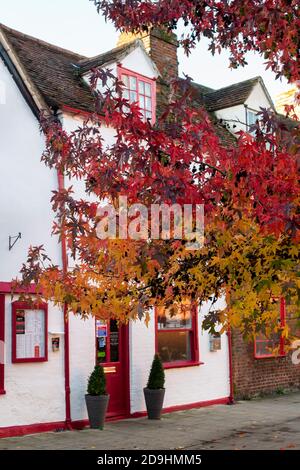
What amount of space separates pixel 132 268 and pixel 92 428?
6819 millimetres

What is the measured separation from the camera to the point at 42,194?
12.2 meters

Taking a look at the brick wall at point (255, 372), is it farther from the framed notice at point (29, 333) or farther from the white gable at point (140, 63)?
the white gable at point (140, 63)

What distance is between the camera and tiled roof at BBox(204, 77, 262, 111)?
1927cm

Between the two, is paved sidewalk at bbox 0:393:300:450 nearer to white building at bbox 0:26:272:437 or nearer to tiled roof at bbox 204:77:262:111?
white building at bbox 0:26:272:437

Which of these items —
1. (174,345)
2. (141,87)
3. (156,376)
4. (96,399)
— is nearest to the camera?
(96,399)

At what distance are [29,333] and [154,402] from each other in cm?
320

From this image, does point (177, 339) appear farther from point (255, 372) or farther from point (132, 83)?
point (132, 83)

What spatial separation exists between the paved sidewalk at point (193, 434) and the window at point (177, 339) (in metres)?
1.23

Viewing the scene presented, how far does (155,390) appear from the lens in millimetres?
13008

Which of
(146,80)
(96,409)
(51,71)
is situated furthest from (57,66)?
(96,409)

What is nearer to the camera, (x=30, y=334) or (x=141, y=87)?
(x=30, y=334)
